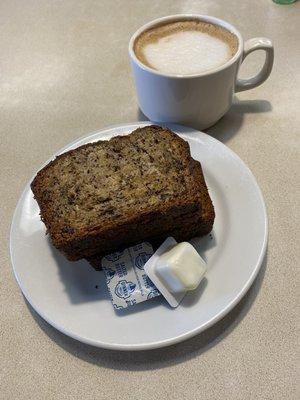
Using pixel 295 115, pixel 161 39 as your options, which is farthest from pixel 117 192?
pixel 295 115

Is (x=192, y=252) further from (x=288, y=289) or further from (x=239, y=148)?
(x=239, y=148)

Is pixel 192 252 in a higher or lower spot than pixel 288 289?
higher

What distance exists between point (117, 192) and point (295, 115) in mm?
623

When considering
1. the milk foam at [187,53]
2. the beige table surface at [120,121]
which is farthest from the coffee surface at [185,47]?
the beige table surface at [120,121]

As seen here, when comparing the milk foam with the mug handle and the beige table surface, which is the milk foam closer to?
the mug handle

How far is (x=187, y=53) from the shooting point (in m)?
1.03

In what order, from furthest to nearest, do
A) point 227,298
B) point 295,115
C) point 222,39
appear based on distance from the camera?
point 295,115 < point 222,39 < point 227,298

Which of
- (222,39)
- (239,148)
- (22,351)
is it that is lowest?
(22,351)

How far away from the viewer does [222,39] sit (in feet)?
3.43

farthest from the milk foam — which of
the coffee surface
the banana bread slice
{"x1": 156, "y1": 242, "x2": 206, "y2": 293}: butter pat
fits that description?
{"x1": 156, "y1": 242, "x2": 206, "y2": 293}: butter pat

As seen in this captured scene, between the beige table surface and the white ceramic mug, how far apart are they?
11 cm

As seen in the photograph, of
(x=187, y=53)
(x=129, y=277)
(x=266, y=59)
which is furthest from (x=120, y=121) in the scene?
(x=129, y=277)

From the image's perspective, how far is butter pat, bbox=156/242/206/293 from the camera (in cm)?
75

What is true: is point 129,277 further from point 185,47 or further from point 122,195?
point 185,47
